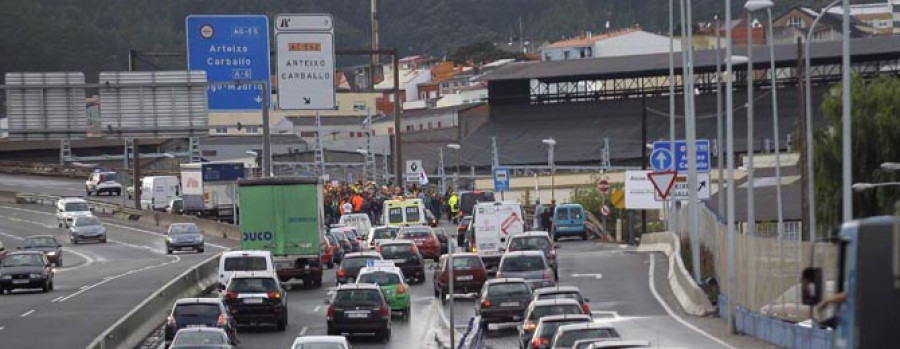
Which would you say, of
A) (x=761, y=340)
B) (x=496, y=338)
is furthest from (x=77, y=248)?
(x=761, y=340)

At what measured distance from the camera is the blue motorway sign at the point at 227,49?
2296 inches

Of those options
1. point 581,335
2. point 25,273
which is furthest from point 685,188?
point 581,335

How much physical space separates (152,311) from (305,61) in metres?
17.1

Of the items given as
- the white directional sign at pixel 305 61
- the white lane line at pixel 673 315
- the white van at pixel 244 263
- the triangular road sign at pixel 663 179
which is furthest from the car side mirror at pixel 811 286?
the white directional sign at pixel 305 61

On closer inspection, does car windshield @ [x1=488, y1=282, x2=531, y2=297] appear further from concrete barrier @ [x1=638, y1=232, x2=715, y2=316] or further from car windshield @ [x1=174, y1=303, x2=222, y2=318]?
car windshield @ [x1=174, y1=303, x2=222, y2=318]

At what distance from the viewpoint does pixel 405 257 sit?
2243 inches

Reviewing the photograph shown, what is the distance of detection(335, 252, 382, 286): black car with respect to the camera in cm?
5219

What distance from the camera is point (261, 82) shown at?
57.3m

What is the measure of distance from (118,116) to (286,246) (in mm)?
6403

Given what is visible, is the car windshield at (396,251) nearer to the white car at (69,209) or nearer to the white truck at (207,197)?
the white truck at (207,197)

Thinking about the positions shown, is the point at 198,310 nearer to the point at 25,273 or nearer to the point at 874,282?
the point at 25,273

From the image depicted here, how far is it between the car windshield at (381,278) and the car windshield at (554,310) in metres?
9.59

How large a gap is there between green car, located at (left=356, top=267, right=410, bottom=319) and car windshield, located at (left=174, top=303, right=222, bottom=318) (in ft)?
25.9

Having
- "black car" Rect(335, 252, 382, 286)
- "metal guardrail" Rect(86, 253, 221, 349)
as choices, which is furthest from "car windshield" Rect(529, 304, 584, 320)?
"black car" Rect(335, 252, 382, 286)
